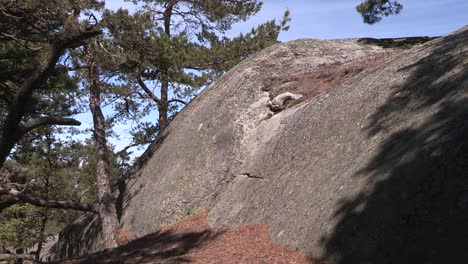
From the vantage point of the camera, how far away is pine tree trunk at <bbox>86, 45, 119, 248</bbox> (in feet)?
45.7

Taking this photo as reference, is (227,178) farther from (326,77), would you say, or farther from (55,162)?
(55,162)

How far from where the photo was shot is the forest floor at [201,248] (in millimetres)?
7621

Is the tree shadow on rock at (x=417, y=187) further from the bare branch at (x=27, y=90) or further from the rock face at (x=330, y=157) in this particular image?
the bare branch at (x=27, y=90)

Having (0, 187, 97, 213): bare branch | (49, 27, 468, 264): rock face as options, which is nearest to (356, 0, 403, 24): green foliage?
(49, 27, 468, 264): rock face

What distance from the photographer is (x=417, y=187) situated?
5.98 meters

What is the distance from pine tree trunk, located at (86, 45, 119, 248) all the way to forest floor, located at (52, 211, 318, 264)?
222cm

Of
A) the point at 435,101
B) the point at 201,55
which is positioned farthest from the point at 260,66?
the point at 435,101

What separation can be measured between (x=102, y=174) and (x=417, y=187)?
1119 centimetres

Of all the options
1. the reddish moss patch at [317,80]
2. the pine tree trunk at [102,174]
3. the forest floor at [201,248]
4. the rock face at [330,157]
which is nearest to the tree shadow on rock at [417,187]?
the rock face at [330,157]

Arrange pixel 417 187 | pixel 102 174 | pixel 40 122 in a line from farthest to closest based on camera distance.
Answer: pixel 102 174 < pixel 40 122 < pixel 417 187

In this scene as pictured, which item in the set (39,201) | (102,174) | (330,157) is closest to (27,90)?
(39,201)

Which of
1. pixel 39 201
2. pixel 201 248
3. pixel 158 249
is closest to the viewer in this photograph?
pixel 201 248

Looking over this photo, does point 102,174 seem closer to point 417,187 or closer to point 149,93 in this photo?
point 149,93

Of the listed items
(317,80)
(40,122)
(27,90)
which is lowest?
(317,80)
